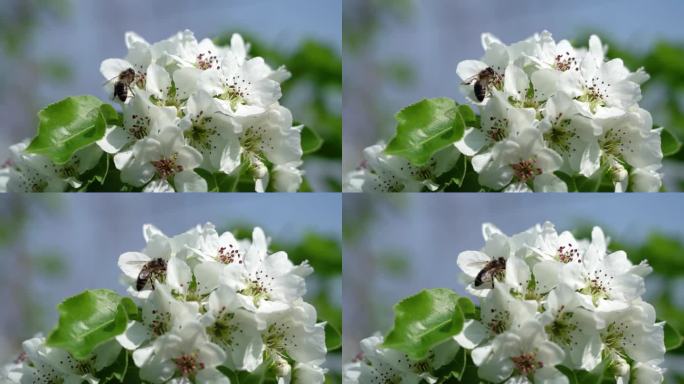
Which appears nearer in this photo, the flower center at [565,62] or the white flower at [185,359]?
the white flower at [185,359]

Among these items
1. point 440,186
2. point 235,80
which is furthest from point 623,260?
point 235,80

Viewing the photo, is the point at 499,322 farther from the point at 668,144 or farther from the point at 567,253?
the point at 668,144

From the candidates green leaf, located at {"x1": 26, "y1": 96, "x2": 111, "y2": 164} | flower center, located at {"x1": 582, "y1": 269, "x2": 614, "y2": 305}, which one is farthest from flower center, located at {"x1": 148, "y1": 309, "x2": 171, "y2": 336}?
flower center, located at {"x1": 582, "y1": 269, "x2": 614, "y2": 305}

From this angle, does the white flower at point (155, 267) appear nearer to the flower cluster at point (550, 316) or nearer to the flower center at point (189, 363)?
the flower center at point (189, 363)

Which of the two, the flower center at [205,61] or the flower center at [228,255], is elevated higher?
the flower center at [205,61]

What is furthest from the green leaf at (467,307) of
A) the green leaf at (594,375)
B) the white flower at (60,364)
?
the white flower at (60,364)

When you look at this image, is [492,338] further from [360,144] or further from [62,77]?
[62,77]
